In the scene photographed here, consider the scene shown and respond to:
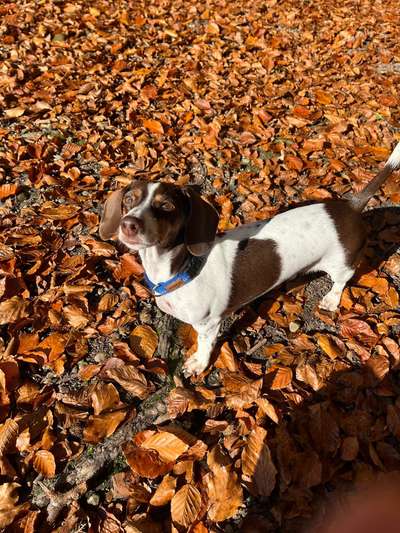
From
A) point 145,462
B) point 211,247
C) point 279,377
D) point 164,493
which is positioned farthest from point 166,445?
point 211,247

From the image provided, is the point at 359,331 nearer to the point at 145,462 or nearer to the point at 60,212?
the point at 145,462

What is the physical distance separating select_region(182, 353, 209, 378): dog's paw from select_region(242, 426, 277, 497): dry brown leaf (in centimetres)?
63

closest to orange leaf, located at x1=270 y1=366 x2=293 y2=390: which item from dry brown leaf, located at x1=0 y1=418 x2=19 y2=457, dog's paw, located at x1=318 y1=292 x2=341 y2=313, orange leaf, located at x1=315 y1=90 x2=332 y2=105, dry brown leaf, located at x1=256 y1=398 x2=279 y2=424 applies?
dry brown leaf, located at x1=256 y1=398 x2=279 y2=424

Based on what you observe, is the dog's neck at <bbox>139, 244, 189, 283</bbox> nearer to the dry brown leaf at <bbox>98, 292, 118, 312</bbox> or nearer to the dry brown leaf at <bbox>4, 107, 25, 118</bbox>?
the dry brown leaf at <bbox>98, 292, 118, 312</bbox>

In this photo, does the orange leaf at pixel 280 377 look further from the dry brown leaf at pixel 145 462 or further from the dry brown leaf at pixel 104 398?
the dry brown leaf at pixel 104 398

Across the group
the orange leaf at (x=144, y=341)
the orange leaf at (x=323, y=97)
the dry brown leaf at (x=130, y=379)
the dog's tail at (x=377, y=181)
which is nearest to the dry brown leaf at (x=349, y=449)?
the dry brown leaf at (x=130, y=379)

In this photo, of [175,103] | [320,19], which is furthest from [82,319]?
[320,19]

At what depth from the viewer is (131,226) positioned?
222 centimetres

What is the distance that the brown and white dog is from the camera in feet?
8.00

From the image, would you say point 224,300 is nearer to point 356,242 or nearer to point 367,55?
point 356,242

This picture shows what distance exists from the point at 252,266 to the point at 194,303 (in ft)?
1.66

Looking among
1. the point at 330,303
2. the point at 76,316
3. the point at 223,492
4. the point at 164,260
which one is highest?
the point at 164,260

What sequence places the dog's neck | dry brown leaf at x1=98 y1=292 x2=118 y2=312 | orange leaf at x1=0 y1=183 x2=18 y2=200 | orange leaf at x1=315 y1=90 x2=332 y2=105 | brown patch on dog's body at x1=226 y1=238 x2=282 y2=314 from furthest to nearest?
orange leaf at x1=315 y1=90 x2=332 y2=105, orange leaf at x1=0 y1=183 x2=18 y2=200, dry brown leaf at x1=98 y1=292 x2=118 y2=312, brown patch on dog's body at x1=226 y1=238 x2=282 y2=314, the dog's neck

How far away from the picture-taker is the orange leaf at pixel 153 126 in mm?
4898
